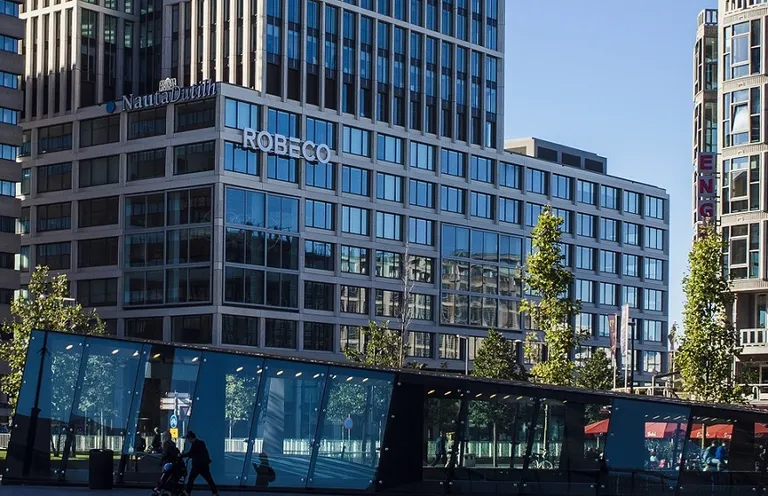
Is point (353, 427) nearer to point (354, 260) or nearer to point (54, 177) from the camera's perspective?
point (354, 260)

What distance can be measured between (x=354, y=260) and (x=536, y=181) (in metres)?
25.5

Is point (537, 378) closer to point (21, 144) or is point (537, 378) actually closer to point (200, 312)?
point (200, 312)

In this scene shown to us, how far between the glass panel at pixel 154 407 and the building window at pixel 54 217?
7774 centimetres

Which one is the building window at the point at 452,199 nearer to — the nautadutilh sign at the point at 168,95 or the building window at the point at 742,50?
the nautadutilh sign at the point at 168,95

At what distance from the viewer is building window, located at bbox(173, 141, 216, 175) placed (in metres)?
106

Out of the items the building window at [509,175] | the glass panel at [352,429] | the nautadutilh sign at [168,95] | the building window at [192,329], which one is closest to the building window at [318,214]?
the building window at [192,329]

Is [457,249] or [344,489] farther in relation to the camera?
[457,249]

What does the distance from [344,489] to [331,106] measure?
79.7 metres

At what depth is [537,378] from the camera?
66.8 metres

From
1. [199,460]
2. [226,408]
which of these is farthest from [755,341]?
[199,460]

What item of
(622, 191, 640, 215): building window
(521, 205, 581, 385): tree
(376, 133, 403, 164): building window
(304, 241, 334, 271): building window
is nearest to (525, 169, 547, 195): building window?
(622, 191, 640, 215): building window

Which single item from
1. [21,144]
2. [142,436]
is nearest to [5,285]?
[21,144]

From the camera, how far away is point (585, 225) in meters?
139

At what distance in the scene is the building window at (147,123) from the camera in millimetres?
109875
